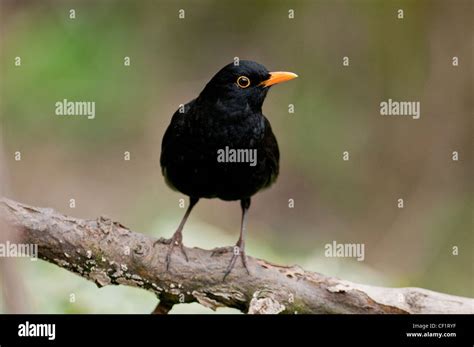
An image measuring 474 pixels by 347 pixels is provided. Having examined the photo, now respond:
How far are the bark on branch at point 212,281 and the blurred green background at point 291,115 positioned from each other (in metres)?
2.15

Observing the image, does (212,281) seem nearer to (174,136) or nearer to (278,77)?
(174,136)

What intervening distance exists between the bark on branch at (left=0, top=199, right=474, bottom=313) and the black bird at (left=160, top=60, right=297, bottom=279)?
0.22m

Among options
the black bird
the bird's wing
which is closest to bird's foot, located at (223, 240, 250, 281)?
the black bird

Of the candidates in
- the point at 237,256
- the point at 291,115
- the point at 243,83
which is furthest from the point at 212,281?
the point at 291,115

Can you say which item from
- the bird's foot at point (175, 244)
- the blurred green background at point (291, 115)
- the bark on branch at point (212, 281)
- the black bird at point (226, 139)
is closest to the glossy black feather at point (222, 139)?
the black bird at point (226, 139)

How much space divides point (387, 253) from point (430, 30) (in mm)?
2280

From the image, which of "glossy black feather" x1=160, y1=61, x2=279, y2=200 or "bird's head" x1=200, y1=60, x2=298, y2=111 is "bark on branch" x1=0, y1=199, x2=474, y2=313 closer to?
"glossy black feather" x1=160, y1=61, x2=279, y2=200

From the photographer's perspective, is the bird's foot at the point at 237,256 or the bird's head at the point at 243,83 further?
the bird's head at the point at 243,83

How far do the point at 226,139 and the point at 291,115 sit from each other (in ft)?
9.97

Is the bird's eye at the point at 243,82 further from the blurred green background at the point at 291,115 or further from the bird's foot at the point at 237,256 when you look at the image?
the blurred green background at the point at 291,115

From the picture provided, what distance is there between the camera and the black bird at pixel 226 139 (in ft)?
13.9
